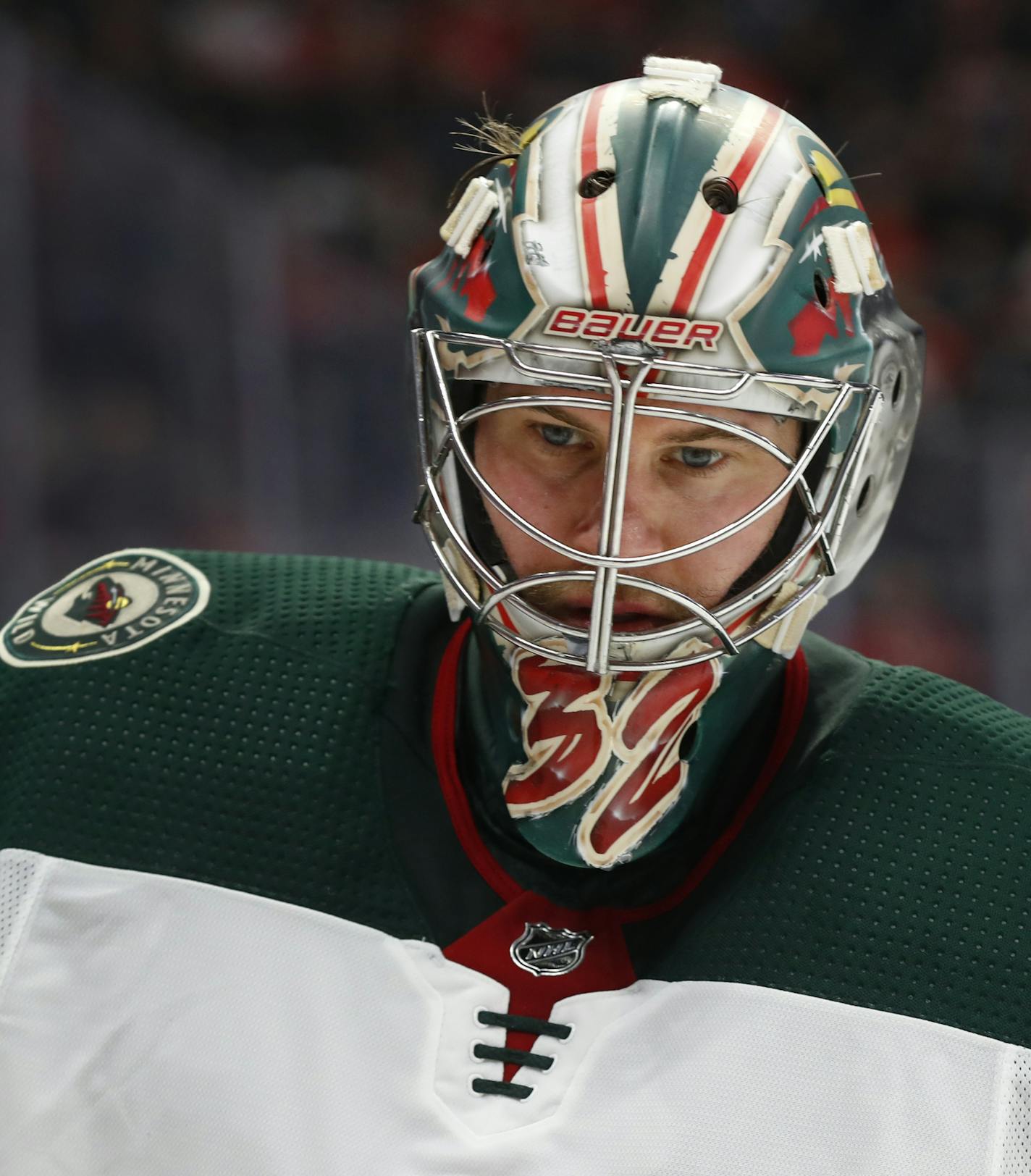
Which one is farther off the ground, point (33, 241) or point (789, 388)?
point (789, 388)

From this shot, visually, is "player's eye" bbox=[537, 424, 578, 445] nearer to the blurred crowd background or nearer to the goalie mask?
the goalie mask

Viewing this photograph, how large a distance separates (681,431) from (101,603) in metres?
0.65

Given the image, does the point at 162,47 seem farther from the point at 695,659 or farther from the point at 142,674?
the point at 695,659

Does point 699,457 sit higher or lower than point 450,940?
higher

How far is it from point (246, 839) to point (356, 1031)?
0.68 feet

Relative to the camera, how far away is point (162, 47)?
3.75 metres

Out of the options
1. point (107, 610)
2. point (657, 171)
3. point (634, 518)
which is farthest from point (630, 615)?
point (107, 610)

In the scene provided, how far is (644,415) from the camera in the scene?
117cm

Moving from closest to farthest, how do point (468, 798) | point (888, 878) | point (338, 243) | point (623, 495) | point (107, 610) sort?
1. point (623, 495)
2. point (888, 878)
3. point (468, 798)
4. point (107, 610)
5. point (338, 243)

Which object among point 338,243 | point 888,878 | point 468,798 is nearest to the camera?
point 888,878

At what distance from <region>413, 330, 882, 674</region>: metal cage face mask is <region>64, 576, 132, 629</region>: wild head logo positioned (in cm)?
36

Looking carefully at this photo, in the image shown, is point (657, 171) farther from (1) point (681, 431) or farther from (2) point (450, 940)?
(2) point (450, 940)

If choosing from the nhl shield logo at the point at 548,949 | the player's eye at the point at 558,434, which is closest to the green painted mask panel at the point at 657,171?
the player's eye at the point at 558,434

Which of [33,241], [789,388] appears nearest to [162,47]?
[33,241]
